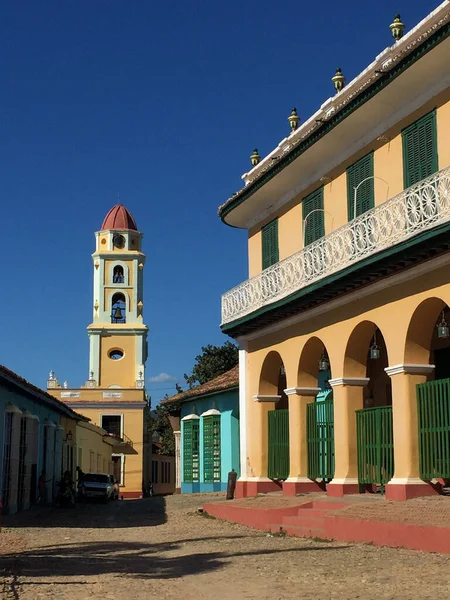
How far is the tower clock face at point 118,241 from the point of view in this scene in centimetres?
5791

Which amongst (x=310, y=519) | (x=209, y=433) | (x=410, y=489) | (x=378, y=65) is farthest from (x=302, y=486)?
(x=209, y=433)

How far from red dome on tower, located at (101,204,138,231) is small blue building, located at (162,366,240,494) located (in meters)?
27.2

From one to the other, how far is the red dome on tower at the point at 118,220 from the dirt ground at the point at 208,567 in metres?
42.2

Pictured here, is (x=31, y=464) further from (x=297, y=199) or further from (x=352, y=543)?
(x=352, y=543)

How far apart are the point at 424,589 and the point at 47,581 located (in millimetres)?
4043

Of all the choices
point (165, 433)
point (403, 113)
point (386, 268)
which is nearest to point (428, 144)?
point (403, 113)

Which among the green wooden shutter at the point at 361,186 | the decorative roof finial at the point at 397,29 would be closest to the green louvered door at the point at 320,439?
the green wooden shutter at the point at 361,186

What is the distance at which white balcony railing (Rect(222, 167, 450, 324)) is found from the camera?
13320 millimetres

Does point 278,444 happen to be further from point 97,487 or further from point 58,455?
point 97,487

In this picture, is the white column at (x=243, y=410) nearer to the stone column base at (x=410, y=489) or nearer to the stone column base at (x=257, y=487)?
the stone column base at (x=257, y=487)

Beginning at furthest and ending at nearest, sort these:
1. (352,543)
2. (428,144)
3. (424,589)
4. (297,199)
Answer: (297,199), (428,144), (352,543), (424,589)

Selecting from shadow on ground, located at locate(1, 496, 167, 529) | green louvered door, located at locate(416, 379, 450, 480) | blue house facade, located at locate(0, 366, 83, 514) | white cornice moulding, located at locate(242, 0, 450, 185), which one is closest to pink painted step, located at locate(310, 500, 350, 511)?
green louvered door, located at locate(416, 379, 450, 480)

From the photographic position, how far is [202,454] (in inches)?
1189

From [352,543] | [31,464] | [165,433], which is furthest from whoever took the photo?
[165,433]
